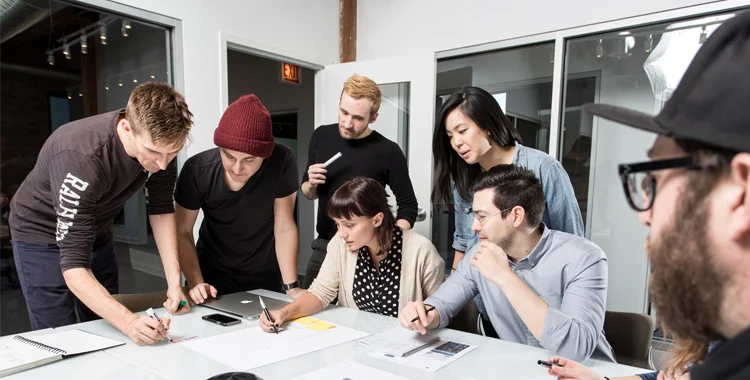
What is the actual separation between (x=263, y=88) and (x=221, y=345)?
13.2 ft

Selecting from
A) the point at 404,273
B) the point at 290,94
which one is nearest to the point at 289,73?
the point at 290,94

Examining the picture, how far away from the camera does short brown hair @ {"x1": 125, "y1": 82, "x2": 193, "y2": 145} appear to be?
1305 mm

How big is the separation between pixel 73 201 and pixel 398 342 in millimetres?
1012

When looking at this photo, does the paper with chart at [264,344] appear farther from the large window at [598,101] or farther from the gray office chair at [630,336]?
the large window at [598,101]

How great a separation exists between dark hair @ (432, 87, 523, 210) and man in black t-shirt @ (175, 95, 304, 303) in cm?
62

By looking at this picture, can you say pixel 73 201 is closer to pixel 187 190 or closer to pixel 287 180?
pixel 187 190

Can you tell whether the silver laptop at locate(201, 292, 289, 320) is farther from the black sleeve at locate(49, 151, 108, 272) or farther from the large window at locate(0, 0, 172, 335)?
the large window at locate(0, 0, 172, 335)

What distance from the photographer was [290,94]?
15.4 feet

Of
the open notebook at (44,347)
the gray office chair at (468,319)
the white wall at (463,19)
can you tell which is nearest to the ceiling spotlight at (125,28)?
the white wall at (463,19)

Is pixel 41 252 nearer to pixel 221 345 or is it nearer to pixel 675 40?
pixel 221 345

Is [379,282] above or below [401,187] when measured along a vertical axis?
below

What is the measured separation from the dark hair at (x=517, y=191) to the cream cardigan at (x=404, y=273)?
386 millimetres

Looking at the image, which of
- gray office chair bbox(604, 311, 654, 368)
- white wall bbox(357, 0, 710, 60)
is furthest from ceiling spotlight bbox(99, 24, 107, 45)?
gray office chair bbox(604, 311, 654, 368)

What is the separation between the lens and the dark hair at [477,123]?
169 centimetres
